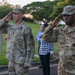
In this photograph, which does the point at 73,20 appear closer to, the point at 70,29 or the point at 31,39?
the point at 70,29

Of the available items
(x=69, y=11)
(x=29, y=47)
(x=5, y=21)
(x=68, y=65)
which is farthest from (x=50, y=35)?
(x=5, y=21)

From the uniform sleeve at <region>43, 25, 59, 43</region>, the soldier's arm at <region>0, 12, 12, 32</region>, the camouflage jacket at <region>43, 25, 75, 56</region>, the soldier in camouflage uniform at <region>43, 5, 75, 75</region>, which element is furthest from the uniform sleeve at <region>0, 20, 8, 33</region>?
the soldier in camouflage uniform at <region>43, 5, 75, 75</region>

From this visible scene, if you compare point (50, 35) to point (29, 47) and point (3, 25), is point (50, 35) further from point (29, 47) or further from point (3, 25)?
point (3, 25)

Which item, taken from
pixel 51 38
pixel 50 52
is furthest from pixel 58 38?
pixel 50 52

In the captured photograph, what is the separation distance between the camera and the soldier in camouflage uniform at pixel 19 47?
20.7ft

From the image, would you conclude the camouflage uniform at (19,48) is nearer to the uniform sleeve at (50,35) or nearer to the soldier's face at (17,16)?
the soldier's face at (17,16)

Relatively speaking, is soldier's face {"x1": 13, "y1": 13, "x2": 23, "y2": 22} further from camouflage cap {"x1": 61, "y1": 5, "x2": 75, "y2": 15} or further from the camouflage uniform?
camouflage cap {"x1": 61, "y1": 5, "x2": 75, "y2": 15}

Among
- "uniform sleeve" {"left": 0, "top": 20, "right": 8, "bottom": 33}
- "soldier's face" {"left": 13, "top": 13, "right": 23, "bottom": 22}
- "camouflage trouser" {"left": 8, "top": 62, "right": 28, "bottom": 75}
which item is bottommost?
"camouflage trouser" {"left": 8, "top": 62, "right": 28, "bottom": 75}

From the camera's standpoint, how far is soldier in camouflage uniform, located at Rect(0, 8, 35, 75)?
20.7 feet

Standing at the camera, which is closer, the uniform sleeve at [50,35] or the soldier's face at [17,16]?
the uniform sleeve at [50,35]

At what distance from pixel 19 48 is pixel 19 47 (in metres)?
0.02

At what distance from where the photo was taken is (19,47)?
6344 millimetres

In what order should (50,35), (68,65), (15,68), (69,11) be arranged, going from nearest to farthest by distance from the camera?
(68,65), (69,11), (50,35), (15,68)

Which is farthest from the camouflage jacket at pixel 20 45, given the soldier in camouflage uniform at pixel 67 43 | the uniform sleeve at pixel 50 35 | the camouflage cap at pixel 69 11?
the camouflage cap at pixel 69 11
